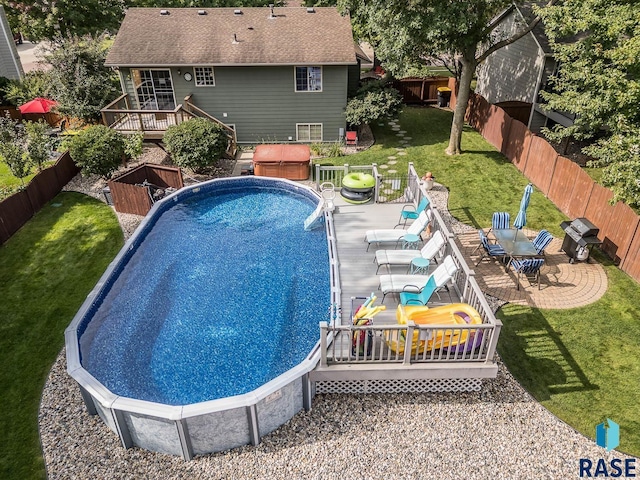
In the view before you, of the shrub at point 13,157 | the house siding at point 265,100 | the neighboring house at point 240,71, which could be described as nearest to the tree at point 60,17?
the neighboring house at point 240,71

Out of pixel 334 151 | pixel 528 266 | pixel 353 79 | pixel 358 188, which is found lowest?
pixel 528 266

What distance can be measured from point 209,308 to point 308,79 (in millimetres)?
13573

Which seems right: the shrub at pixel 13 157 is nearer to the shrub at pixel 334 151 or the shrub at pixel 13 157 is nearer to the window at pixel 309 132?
the window at pixel 309 132

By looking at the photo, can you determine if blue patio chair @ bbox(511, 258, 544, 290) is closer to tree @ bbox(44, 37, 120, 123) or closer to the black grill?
the black grill

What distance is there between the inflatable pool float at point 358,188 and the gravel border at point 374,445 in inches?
306

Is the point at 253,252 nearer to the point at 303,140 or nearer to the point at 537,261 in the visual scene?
the point at 537,261

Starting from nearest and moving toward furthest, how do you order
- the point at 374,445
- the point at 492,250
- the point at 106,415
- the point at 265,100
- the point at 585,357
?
the point at 374,445, the point at 106,415, the point at 585,357, the point at 492,250, the point at 265,100

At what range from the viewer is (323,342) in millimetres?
8773

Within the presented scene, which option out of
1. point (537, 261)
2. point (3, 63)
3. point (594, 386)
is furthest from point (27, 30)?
point (594, 386)

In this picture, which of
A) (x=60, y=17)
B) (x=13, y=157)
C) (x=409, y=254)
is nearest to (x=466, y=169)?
(x=409, y=254)

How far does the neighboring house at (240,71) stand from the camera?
20.7m

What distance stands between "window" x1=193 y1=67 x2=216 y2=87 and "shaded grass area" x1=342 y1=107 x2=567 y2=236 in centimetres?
723

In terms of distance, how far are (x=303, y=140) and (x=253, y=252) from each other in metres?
9.98

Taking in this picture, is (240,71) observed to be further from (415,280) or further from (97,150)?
(415,280)
